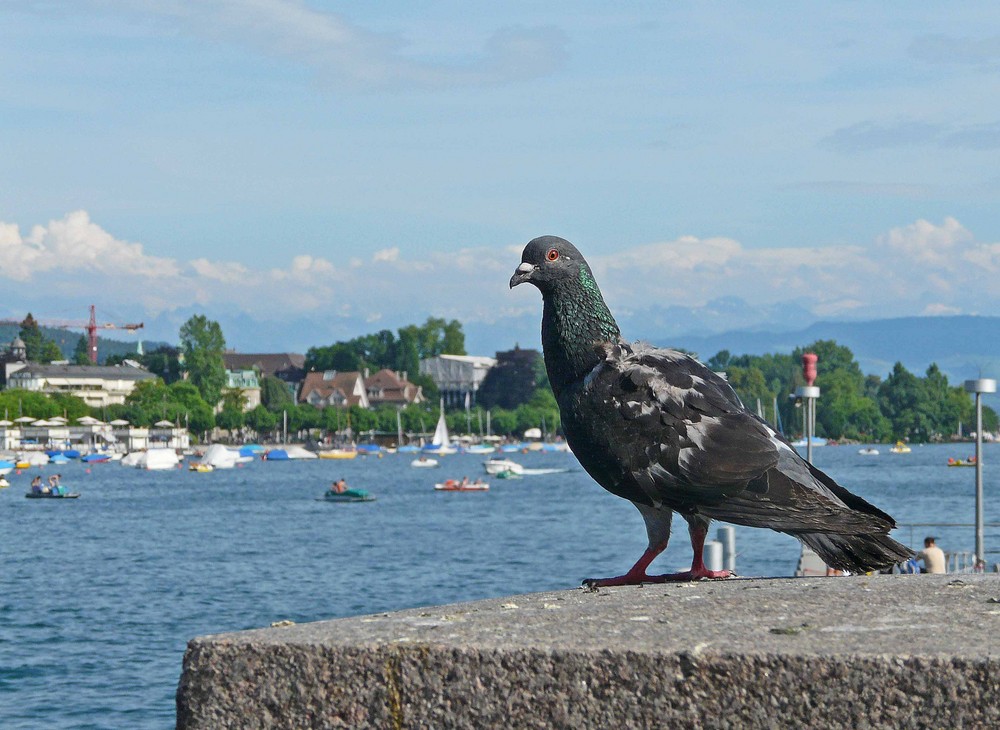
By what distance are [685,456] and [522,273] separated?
107 centimetres

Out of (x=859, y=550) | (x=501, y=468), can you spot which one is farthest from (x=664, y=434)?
(x=501, y=468)

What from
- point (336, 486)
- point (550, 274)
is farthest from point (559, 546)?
point (550, 274)

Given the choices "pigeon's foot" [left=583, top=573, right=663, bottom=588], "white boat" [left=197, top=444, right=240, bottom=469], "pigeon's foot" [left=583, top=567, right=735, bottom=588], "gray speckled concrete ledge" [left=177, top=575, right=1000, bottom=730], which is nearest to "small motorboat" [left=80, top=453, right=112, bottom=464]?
"white boat" [left=197, top=444, right=240, bottom=469]

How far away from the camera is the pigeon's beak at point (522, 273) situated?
613cm

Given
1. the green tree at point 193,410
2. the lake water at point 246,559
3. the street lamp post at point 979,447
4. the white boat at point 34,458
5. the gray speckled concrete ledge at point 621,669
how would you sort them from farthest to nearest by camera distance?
1. the green tree at point 193,410
2. the white boat at point 34,458
3. the lake water at point 246,559
4. the street lamp post at point 979,447
5. the gray speckled concrete ledge at point 621,669

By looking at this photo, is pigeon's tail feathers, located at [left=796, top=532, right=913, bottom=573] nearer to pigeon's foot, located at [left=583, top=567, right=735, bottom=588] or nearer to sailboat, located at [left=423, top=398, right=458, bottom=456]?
pigeon's foot, located at [left=583, top=567, right=735, bottom=588]

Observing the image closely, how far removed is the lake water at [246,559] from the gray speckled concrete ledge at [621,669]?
20.8m

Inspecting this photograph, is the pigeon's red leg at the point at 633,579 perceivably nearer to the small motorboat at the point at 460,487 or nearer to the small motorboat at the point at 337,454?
the small motorboat at the point at 460,487

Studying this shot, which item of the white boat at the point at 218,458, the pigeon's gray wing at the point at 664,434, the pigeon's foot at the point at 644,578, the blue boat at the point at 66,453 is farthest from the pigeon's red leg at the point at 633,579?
the blue boat at the point at 66,453

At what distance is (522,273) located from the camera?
20.2 feet

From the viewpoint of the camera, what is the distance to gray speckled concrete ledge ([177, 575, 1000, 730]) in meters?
3.30

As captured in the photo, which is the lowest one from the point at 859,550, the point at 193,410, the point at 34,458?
the point at 34,458

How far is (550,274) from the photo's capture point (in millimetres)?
6141

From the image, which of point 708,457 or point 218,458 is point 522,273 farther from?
point 218,458
